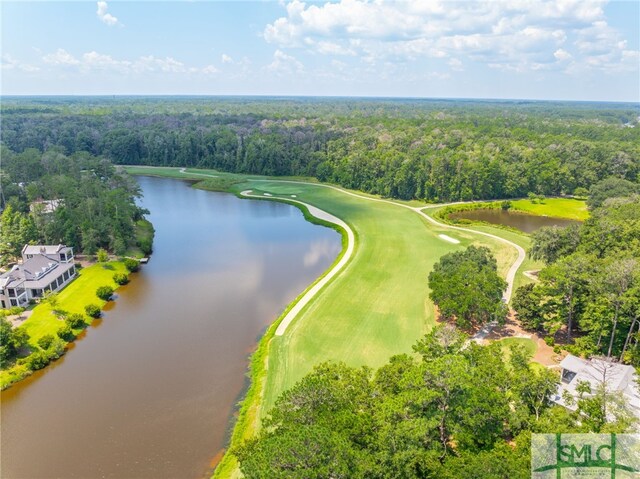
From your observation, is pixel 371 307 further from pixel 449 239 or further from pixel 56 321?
pixel 56 321

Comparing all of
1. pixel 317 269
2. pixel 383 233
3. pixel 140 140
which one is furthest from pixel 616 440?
pixel 140 140

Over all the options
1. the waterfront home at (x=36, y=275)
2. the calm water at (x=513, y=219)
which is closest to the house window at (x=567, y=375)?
the waterfront home at (x=36, y=275)

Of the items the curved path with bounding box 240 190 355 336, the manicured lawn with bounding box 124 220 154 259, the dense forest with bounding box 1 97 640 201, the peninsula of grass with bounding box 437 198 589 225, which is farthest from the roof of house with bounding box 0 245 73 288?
the dense forest with bounding box 1 97 640 201

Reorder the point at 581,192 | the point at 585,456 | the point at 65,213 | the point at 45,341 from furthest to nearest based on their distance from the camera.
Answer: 1. the point at 581,192
2. the point at 65,213
3. the point at 45,341
4. the point at 585,456

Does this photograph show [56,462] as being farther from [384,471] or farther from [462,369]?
[462,369]

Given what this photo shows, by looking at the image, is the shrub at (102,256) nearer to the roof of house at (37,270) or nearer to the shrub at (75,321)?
the roof of house at (37,270)

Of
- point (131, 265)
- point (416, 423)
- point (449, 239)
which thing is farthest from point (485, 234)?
point (416, 423)
